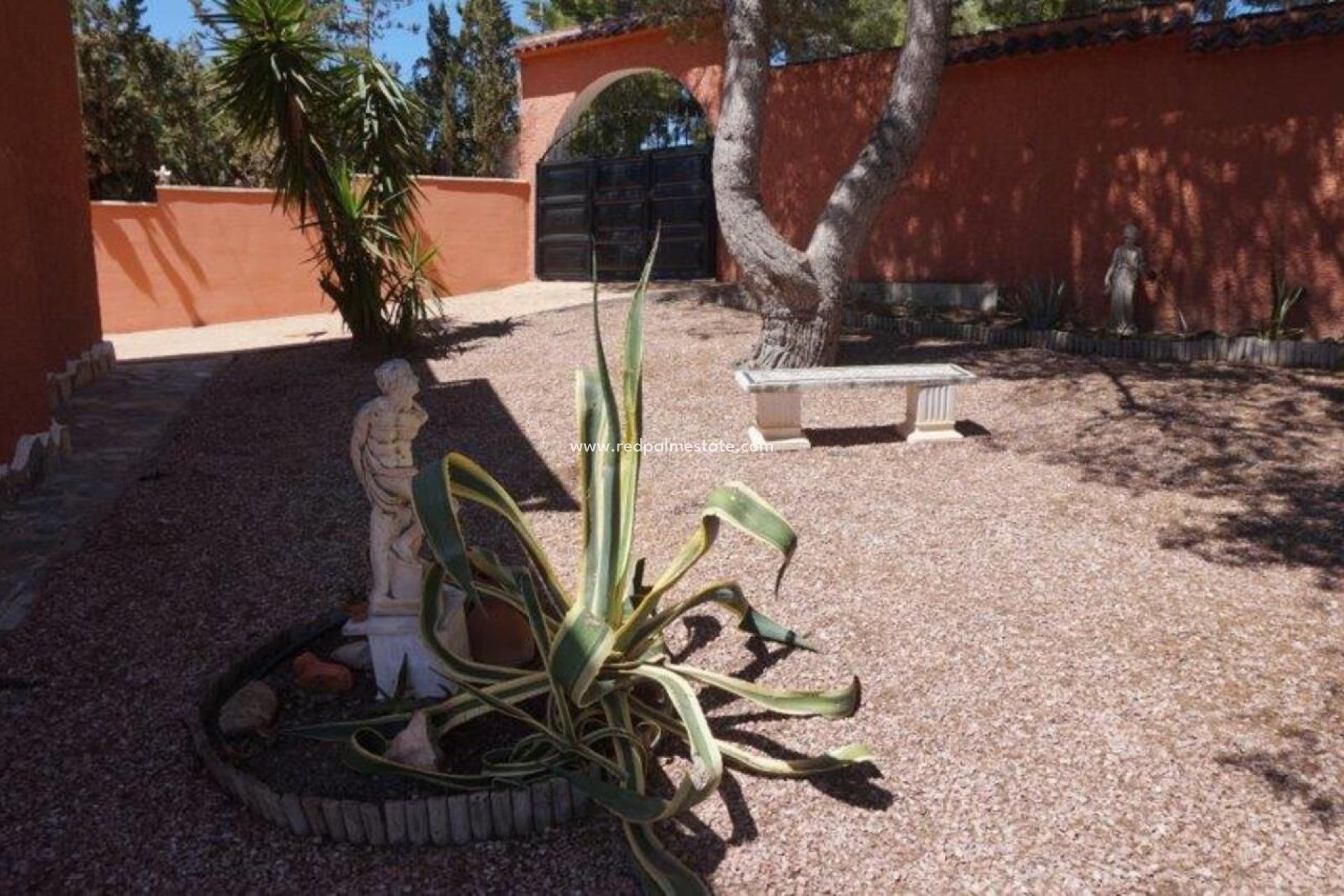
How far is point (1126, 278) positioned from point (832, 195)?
2874 millimetres

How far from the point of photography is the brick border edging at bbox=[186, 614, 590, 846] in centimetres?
235

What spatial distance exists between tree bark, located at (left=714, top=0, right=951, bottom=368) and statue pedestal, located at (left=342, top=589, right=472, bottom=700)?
467cm

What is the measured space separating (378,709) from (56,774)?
2.91 ft

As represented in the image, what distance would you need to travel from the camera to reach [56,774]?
2.67 metres

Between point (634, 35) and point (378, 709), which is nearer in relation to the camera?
point (378, 709)

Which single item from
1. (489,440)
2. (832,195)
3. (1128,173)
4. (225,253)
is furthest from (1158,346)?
(225,253)

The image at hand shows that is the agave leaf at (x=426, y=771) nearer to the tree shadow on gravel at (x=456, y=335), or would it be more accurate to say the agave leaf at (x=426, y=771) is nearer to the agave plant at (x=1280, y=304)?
the tree shadow on gravel at (x=456, y=335)

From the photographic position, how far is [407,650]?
284 centimetres

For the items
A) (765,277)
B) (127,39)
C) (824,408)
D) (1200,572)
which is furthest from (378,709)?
(127,39)

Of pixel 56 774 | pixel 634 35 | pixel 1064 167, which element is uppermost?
pixel 634 35

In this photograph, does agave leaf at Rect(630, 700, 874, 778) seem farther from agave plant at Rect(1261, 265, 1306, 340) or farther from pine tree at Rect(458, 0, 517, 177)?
pine tree at Rect(458, 0, 517, 177)

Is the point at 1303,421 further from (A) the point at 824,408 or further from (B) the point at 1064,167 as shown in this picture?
(B) the point at 1064,167

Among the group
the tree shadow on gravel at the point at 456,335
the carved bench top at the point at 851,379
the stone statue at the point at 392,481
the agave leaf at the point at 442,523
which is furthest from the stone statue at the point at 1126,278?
the agave leaf at the point at 442,523

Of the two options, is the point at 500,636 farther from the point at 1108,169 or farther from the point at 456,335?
the point at 1108,169
